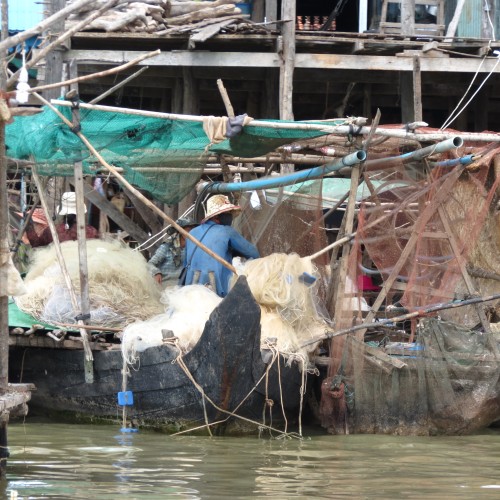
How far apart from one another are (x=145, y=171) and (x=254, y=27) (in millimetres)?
4040

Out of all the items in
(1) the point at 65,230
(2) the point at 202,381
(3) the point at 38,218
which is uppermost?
(3) the point at 38,218

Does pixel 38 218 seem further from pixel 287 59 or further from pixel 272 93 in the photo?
pixel 272 93

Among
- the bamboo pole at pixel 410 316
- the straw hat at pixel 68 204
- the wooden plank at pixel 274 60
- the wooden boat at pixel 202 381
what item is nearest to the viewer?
the wooden boat at pixel 202 381

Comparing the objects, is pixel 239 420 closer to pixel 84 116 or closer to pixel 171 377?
pixel 171 377

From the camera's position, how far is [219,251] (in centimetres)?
968

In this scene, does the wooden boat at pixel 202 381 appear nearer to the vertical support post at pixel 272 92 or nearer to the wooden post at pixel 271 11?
the wooden post at pixel 271 11

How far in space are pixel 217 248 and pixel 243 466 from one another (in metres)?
2.60

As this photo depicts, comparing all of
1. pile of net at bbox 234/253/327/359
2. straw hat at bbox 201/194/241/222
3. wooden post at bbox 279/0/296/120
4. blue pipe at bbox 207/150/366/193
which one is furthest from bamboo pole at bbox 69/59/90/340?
wooden post at bbox 279/0/296/120

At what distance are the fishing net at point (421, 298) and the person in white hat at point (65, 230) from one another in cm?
365

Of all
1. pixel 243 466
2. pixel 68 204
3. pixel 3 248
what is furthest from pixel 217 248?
pixel 68 204


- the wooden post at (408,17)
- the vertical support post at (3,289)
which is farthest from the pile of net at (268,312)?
the wooden post at (408,17)

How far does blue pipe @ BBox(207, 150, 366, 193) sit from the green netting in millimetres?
347

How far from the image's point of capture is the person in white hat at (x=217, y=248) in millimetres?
9734

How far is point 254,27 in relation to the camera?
44.0ft
